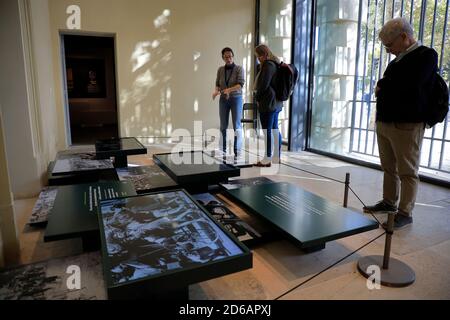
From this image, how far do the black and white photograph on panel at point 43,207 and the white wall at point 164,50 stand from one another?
8.87 feet

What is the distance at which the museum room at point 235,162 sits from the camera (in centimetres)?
→ 165

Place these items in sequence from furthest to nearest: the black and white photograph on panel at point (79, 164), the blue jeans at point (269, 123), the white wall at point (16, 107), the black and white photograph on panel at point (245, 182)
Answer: the blue jeans at point (269, 123) → the black and white photograph on panel at point (245, 182) → the black and white photograph on panel at point (79, 164) → the white wall at point (16, 107)

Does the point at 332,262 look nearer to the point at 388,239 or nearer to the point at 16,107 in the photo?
the point at 388,239

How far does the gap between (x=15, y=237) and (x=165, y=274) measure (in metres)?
1.21

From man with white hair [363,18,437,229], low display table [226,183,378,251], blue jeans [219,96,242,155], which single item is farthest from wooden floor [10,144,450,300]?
blue jeans [219,96,242,155]

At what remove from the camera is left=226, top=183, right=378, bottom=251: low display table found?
1.94 metres

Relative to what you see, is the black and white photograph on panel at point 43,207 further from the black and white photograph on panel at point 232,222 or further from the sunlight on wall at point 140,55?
the sunlight on wall at point 140,55

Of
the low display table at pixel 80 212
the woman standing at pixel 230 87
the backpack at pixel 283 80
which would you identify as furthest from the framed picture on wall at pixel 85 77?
the low display table at pixel 80 212

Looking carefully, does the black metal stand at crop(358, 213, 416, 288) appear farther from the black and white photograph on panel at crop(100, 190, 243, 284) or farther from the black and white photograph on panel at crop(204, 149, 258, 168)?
the black and white photograph on panel at crop(204, 149, 258, 168)

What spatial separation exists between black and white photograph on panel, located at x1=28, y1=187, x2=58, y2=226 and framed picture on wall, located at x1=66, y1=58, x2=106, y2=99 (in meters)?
6.95

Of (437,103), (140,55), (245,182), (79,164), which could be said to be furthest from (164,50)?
(437,103)

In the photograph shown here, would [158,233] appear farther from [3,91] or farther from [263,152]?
[263,152]

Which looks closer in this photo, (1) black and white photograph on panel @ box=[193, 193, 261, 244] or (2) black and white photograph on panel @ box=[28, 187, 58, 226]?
(1) black and white photograph on panel @ box=[193, 193, 261, 244]

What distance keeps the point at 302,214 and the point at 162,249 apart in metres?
1.07
